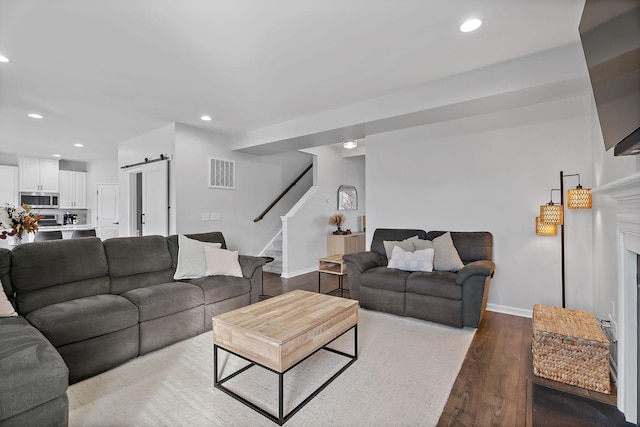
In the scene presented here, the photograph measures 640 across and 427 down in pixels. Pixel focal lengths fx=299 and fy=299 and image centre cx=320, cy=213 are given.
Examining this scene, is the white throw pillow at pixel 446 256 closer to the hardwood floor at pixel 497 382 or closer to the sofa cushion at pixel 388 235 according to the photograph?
the sofa cushion at pixel 388 235

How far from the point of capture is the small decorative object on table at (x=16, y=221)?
8.65 feet

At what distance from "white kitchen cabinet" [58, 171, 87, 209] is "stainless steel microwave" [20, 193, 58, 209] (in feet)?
0.39

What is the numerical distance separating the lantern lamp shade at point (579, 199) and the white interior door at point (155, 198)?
5113 millimetres

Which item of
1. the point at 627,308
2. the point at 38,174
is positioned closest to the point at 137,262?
the point at 627,308

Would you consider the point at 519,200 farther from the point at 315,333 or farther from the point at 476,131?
the point at 315,333

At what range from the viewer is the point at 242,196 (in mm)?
5582

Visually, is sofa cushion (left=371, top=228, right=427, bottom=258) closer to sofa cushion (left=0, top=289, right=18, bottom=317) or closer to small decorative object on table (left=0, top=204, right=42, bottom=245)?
sofa cushion (left=0, top=289, right=18, bottom=317)

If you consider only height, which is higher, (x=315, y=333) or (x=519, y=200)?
(x=519, y=200)

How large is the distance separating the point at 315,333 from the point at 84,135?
5701mm

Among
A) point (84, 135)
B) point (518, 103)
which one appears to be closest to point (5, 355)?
point (518, 103)

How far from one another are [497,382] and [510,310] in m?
1.75

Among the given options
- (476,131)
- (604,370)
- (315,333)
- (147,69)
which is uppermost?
(147,69)

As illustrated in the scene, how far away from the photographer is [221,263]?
11.1ft

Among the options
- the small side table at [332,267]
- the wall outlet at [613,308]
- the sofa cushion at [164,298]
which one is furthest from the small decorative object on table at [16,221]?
the wall outlet at [613,308]
